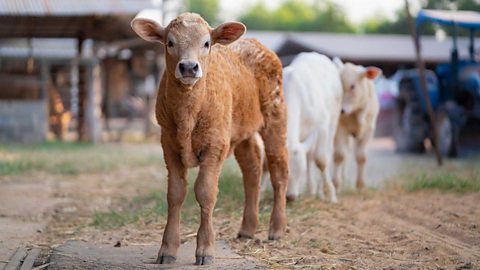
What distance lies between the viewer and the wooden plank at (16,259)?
5.49m

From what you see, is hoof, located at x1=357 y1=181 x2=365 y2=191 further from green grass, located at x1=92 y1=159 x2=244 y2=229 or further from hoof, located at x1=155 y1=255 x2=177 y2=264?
hoof, located at x1=155 y1=255 x2=177 y2=264

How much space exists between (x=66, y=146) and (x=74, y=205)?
867 cm

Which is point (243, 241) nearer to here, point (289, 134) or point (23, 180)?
point (289, 134)

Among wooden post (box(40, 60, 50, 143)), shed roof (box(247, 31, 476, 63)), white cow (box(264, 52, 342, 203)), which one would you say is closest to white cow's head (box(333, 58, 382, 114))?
white cow (box(264, 52, 342, 203))

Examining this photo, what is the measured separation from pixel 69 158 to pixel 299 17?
72802 mm

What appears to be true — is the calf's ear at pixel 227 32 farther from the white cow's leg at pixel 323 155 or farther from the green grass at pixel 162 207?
the white cow's leg at pixel 323 155

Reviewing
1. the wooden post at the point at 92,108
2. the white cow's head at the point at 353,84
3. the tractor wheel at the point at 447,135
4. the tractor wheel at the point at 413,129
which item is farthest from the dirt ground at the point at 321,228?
the wooden post at the point at 92,108

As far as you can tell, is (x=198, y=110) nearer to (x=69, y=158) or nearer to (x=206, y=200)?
(x=206, y=200)

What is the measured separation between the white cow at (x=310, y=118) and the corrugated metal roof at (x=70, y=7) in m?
8.03

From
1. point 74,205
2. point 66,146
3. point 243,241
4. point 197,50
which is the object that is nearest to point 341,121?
point 74,205

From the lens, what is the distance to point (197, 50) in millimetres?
5488

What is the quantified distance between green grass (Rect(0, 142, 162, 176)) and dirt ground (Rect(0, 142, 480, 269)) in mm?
1865

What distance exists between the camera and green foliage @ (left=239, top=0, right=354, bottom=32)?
70.4 m

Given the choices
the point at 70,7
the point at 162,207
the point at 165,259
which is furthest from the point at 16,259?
the point at 70,7
